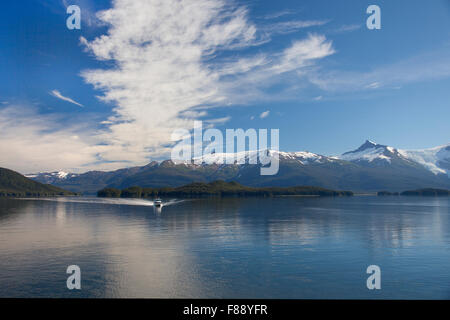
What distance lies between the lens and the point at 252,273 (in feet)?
131

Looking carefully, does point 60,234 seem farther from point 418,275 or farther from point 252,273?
point 418,275

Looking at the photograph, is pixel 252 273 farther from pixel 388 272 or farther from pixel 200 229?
pixel 200 229

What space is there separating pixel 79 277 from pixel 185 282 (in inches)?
450

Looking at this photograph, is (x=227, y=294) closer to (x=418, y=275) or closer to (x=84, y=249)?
(x=418, y=275)

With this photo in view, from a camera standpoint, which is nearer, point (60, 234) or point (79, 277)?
point (79, 277)

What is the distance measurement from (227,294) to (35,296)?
18.2m
